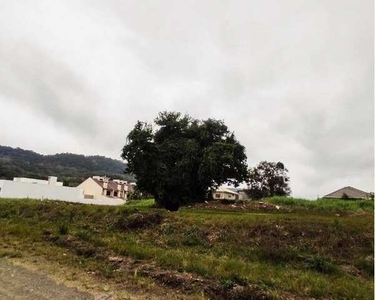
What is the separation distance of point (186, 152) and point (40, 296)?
25.1 meters

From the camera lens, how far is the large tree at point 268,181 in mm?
60500

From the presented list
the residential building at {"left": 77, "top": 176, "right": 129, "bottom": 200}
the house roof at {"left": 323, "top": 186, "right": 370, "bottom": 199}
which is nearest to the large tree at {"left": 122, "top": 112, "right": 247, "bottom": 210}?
the residential building at {"left": 77, "top": 176, "right": 129, "bottom": 200}

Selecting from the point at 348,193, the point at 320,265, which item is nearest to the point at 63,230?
the point at 320,265

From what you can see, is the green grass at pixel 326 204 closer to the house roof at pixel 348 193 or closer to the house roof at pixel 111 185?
the house roof at pixel 348 193

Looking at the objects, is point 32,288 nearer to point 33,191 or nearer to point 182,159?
point 182,159

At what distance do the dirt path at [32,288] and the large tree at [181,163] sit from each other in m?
22.0

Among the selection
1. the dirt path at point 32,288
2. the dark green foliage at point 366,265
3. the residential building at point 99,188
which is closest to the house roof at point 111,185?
the residential building at point 99,188

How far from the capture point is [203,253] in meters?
11.2

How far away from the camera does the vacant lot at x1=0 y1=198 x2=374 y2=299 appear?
7391 mm

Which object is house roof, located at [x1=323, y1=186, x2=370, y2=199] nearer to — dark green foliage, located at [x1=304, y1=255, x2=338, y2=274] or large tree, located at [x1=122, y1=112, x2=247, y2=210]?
large tree, located at [x1=122, y1=112, x2=247, y2=210]

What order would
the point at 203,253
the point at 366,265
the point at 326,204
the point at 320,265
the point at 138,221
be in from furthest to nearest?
the point at 326,204 → the point at 138,221 → the point at 203,253 → the point at 366,265 → the point at 320,265

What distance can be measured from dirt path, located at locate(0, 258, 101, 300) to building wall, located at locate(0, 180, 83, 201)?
31086 millimetres

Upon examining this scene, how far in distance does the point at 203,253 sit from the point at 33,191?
32831 millimetres

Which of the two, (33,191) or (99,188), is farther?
(99,188)
